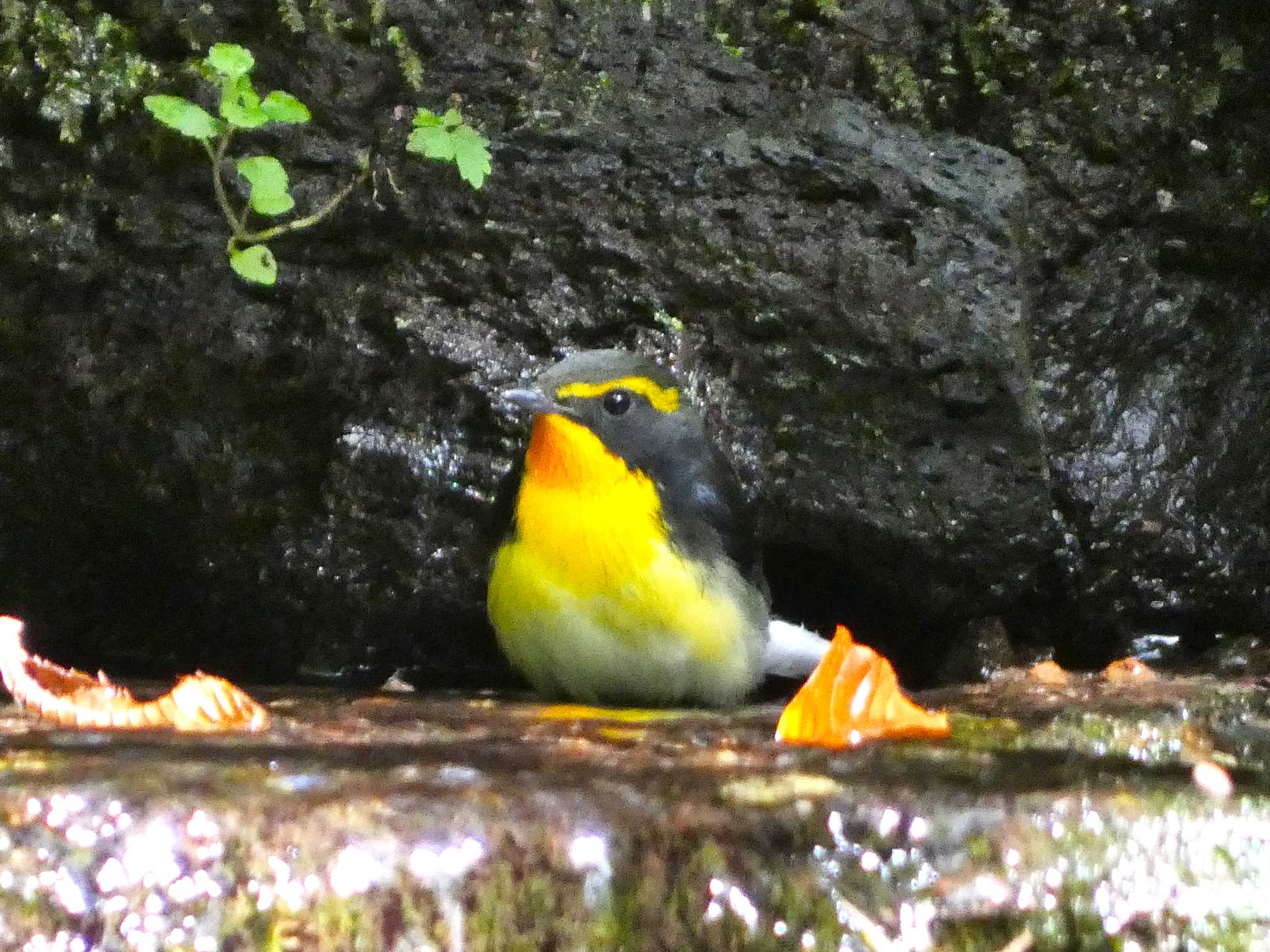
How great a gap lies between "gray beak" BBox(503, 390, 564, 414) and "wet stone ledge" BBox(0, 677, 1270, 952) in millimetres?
1242

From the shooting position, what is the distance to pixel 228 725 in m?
2.73

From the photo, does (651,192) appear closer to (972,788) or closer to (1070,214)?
(1070,214)

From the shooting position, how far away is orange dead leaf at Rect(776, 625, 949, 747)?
2.78 m

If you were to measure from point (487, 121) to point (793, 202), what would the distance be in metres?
1.07

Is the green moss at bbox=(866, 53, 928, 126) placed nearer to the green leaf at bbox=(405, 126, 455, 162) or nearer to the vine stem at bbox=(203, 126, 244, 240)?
the green leaf at bbox=(405, 126, 455, 162)

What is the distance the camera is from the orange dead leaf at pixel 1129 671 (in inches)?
159

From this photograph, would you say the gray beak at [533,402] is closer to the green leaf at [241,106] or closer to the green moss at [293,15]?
the green leaf at [241,106]

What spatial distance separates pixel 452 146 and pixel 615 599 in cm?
152

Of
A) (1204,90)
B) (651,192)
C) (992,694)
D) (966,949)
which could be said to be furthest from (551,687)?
(1204,90)

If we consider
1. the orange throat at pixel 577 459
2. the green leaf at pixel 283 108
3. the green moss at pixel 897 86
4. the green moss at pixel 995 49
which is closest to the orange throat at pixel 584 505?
the orange throat at pixel 577 459

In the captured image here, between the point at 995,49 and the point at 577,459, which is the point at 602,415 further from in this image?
the point at 995,49

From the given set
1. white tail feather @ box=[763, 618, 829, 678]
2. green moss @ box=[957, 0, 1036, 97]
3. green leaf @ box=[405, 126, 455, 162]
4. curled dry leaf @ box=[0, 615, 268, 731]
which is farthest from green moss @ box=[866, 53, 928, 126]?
curled dry leaf @ box=[0, 615, 268, 731]

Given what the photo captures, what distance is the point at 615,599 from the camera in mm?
3570

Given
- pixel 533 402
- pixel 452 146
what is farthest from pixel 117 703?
pixel 452 146
